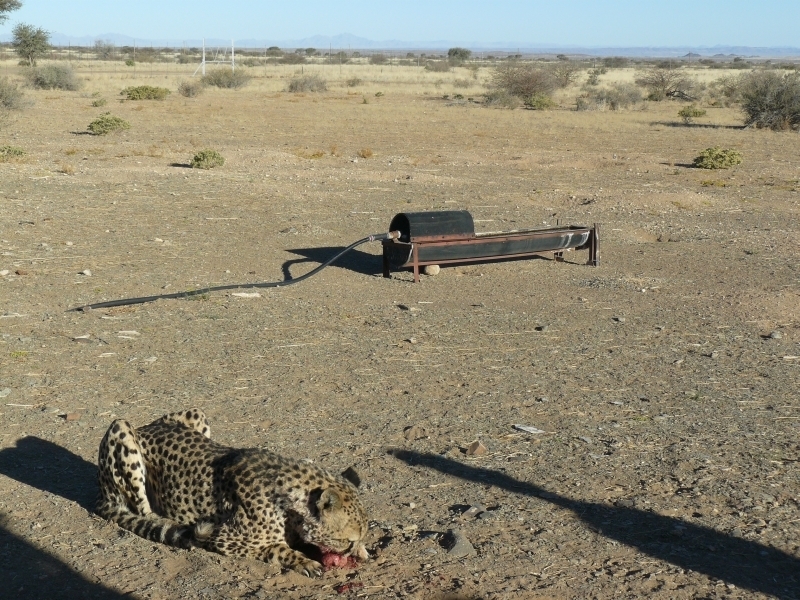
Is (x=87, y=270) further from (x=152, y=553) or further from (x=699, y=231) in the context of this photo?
(x=699, y=231)

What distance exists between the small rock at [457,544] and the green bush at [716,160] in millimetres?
18189

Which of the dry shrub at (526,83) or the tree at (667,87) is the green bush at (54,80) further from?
the tree at (667,87)

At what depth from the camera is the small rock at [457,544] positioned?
185 inches

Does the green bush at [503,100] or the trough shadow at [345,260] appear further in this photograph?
the green bush at [503,100]

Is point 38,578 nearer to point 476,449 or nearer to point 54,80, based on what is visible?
point 476,449

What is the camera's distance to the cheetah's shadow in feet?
17.7

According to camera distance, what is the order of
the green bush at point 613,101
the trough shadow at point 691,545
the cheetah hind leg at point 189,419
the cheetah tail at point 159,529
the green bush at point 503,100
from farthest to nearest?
1. the green bush at point 503,100
2. the green bush at point 613,101
3. the cheetah hind leg at point 189,419
4. the cheetah tail at point 159,529
5. the trough shadow at point 691,545

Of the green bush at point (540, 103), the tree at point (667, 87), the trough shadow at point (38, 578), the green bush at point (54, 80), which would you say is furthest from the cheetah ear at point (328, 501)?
the tree at point (667, 87)

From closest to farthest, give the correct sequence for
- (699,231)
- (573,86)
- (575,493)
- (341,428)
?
(575,493), (341,428), (699,231), (573,86)

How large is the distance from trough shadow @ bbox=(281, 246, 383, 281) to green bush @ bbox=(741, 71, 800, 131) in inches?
958

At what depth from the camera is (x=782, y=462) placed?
19.4ft

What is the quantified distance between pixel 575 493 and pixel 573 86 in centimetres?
6246

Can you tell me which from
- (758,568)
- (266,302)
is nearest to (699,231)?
(266,302)

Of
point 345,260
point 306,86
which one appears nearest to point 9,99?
point 306,86
